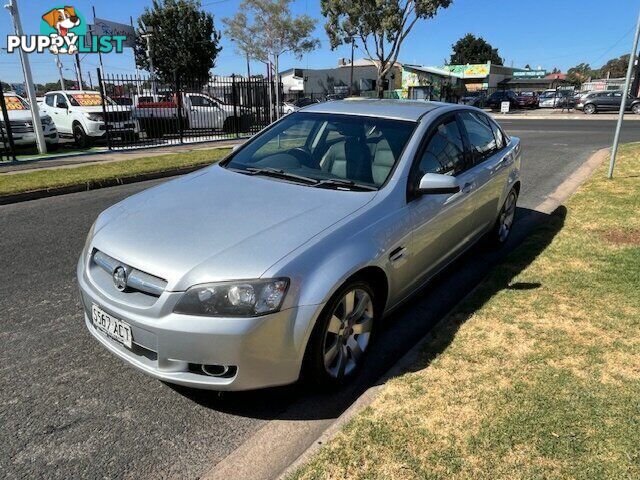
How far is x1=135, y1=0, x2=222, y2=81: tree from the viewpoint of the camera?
126 feet

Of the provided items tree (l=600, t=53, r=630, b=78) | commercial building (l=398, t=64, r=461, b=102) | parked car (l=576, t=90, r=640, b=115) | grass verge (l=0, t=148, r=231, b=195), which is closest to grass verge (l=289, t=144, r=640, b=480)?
grass verge (l=0, t=148, r=231, b=195)

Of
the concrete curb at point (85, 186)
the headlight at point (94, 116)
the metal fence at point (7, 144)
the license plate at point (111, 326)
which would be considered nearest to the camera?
the license plate at point (111, 326)

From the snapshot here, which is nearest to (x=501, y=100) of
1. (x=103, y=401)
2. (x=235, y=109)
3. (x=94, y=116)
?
(x=235, y=109)

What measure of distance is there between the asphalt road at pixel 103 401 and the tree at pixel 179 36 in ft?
127

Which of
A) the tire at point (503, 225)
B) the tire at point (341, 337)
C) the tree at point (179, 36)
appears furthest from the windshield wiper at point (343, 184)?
the tree at point (179, 36)

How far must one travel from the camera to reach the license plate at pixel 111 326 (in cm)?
249

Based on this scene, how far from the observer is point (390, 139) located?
3543mm

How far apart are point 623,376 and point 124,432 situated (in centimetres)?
277

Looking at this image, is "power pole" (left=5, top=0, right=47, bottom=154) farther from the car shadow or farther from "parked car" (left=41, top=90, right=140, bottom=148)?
the car shadow

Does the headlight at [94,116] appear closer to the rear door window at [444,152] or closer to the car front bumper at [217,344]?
the rear door window at [444,152]

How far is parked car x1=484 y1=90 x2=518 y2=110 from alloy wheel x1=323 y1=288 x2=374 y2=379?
133 feet

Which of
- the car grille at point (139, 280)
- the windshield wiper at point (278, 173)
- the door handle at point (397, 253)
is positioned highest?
the windshield wiper at point (278, 173)

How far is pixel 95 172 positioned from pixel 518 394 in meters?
9.40

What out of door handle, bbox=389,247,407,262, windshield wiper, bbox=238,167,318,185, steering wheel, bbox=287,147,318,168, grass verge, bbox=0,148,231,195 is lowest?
grass verge, bbox=0,148,231,195
